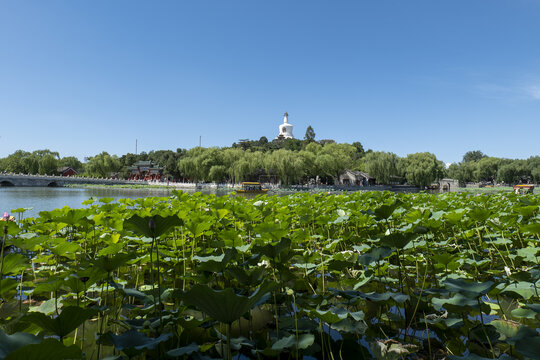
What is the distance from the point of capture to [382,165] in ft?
109

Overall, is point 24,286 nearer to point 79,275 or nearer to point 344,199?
point 79,275

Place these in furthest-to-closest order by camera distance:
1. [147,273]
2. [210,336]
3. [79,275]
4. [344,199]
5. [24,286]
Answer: [344,199]
[147,273]
[24,286]
[210,336]
[79,275]

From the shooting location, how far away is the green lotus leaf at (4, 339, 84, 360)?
1.65ft

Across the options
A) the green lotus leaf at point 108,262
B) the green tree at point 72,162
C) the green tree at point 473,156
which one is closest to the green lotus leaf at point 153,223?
the green lotus leaf at point 108,262

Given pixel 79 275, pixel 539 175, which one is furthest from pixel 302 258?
pixel 539 175

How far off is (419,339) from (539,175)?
6127 centimetres

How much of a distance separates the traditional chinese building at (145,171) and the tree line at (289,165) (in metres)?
1.57

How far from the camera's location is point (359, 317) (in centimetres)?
115

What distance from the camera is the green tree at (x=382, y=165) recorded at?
33.4m

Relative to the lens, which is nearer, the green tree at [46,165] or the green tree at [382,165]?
the green tree at [382,165]

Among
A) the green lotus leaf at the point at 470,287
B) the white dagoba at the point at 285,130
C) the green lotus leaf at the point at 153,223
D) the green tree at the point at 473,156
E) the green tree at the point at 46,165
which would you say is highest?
the white dagoba at the point at 285,130

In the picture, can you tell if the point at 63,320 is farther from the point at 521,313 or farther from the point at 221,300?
the point at 521,313

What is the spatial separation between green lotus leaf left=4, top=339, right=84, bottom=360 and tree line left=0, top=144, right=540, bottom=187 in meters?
31.9

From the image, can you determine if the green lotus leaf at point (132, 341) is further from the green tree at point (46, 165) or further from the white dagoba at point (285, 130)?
the white dagoba at point (285, 130)
